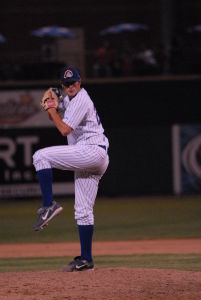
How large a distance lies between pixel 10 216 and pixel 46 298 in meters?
9.36

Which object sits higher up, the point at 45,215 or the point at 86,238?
the point at 45,215

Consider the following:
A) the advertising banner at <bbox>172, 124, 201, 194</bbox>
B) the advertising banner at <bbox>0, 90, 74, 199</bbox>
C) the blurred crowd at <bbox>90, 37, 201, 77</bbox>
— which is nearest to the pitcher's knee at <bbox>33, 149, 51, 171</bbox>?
the advertising banner at <bbox>0, 90, 74, 199</bbox>

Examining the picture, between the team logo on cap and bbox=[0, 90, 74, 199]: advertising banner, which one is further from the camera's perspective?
bbox=[0, 90, 74, 199]: advertising banner

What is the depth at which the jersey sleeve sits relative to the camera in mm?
7293

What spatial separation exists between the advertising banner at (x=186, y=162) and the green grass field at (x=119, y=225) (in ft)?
0.95

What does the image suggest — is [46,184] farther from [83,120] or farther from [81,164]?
[83,120]

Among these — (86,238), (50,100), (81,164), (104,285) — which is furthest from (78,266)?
(50,100)

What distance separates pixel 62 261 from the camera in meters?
10.4

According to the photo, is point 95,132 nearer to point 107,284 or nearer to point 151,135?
point 107,284

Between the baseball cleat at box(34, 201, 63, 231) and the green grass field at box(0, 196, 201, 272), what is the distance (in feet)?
8.26

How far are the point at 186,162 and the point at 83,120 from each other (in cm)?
1054

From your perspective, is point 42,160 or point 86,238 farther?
point 86,238

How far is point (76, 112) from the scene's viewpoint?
7344mm

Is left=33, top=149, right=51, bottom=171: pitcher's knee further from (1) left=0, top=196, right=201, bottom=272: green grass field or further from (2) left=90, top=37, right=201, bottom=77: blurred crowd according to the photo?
(2) left=90, top=37, right=201, bottom=77: blurred crowd
